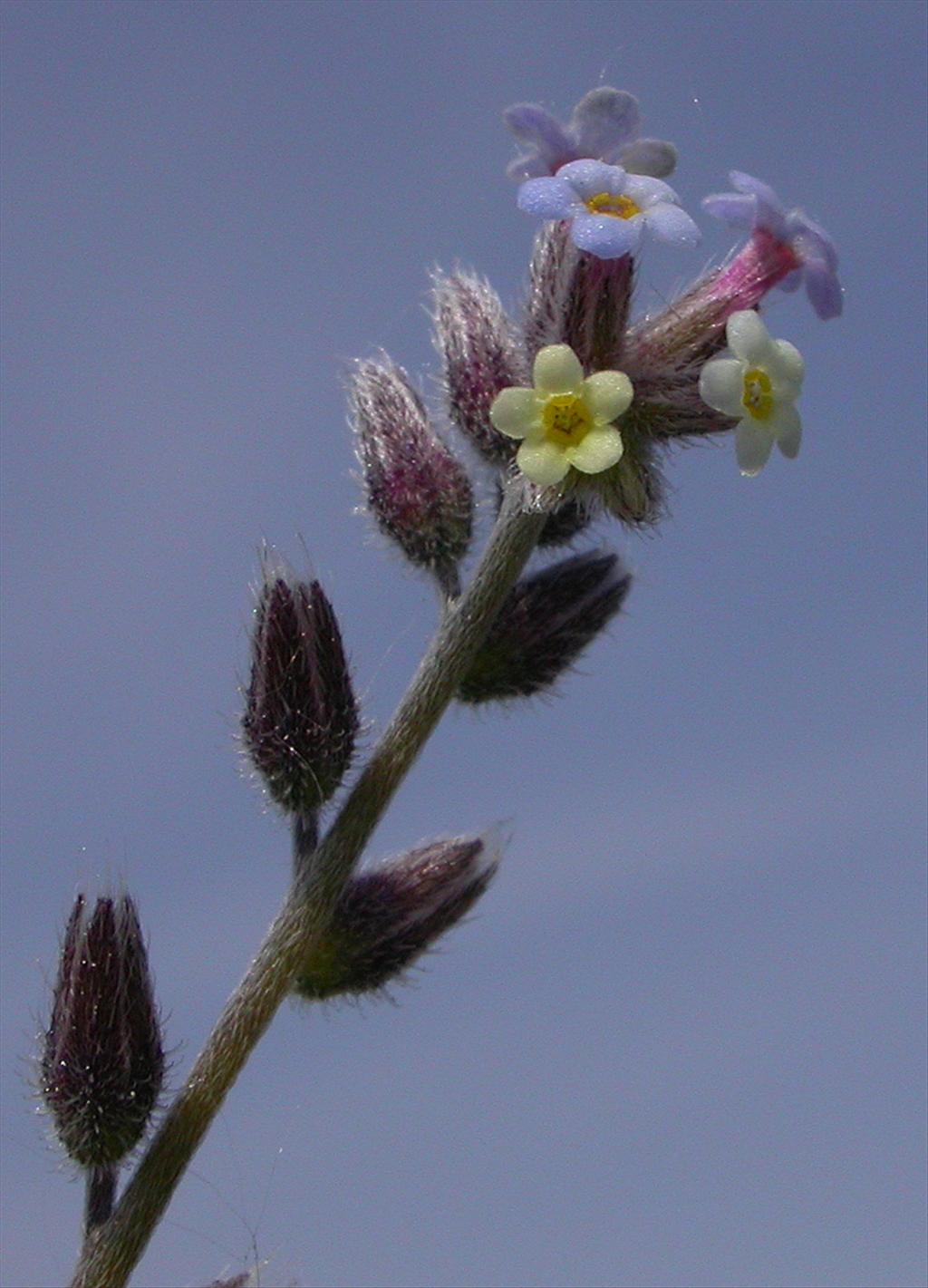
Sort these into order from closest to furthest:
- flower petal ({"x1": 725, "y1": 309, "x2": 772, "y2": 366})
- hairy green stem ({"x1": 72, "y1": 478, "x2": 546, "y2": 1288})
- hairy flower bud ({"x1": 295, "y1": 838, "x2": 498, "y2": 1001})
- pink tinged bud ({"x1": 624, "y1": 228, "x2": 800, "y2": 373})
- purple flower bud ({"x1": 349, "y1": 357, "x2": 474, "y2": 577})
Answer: hairy green stem ({"x1": 72, "y1": 478, "x2": 546, "y2": 1288})
flower petal ({"x1": 725, "y1": 309, "x2": 772, "y2": 366})
hairy flower bud ({"x1": 295, "y1": 838, "x2": 498, "y2": 1001})
pink tinged bud ({"x1": 624, "y1": 228, "x2": 800, "y2": 373})
purple flower bud ({"x1": 349, "y1": 357, "x2": 474, "y2": 577})

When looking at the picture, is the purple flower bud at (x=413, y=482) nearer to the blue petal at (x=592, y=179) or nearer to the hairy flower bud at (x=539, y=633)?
the hairy flower bud at (x=539, y=633)

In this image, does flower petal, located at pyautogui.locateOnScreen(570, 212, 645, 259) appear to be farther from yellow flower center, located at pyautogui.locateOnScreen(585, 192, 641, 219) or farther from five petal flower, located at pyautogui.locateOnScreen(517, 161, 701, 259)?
yellow flower center, located at pyautogui.locateOnScreen(585, 192, 641, 219)

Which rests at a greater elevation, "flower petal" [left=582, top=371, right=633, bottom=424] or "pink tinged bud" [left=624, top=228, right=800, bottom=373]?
"pink tinged bud" [left=624, top=228, right=800, bottom=373]

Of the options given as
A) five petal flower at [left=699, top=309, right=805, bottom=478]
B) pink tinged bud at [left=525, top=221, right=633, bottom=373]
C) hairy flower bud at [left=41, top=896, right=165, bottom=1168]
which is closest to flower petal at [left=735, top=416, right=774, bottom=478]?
five petal flower at [left=699, top=309, right=805, bottom=478]

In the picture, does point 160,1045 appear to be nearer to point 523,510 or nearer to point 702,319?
point 523,510

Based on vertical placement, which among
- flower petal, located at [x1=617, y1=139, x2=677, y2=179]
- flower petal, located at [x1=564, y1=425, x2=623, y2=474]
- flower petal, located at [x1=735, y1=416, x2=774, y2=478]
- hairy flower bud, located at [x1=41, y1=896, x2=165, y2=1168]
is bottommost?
hairy flower bud, located at [x1=41, y1=896, x2=165, y2=1168]

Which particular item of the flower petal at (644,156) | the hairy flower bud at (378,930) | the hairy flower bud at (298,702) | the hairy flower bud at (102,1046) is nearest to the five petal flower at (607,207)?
the flower petal at (644,156)

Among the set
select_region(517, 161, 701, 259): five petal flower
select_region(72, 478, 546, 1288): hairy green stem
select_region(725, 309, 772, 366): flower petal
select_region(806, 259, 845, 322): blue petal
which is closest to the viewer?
select_region(72, 478, 546, 1288): hairy green stem
